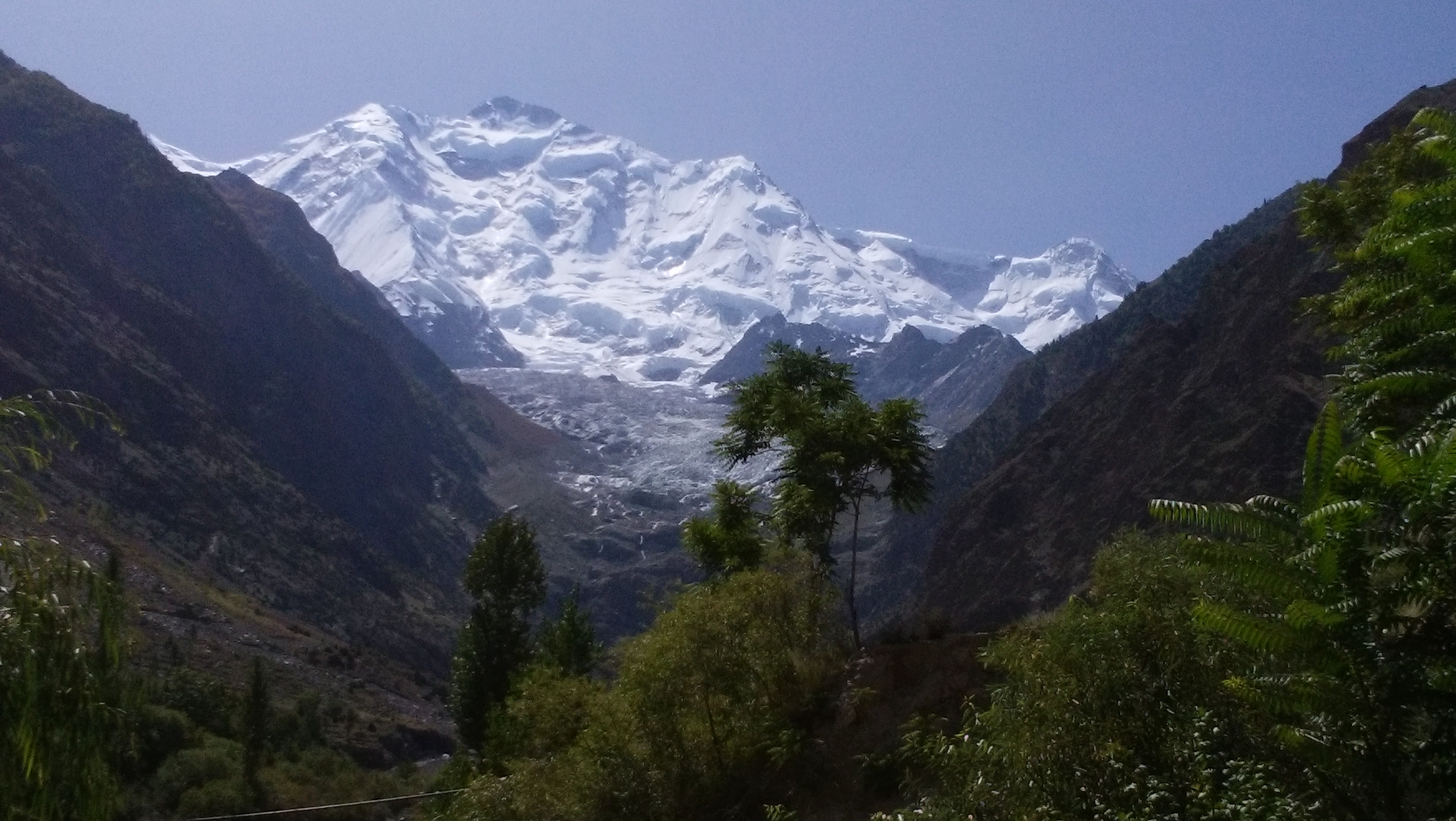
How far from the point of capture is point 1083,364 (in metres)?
163

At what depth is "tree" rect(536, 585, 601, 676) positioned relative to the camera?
44.9m

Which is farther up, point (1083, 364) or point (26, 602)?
point (1083, 364)

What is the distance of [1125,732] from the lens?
387 inches

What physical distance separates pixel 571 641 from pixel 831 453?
22771 mm

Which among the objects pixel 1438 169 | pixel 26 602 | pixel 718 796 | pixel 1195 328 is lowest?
pixel 718 796

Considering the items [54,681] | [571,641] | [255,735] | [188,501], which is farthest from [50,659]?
[188,501]

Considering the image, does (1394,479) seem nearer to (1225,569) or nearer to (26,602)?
(1225,569)

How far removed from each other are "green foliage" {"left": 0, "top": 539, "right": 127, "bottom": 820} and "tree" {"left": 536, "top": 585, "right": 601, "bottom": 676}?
103ft

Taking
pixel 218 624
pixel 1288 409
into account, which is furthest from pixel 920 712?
pixel 218 624

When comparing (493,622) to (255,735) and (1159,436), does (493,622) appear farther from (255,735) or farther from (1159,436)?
(1159,436)

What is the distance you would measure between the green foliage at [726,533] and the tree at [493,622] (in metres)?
18.5

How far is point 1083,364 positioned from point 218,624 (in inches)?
4434

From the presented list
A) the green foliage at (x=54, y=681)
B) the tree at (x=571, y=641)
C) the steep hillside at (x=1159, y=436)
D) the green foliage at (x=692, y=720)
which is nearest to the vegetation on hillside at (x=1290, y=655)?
the green foliage at (x=54, y=681)

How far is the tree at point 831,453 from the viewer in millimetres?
29016
